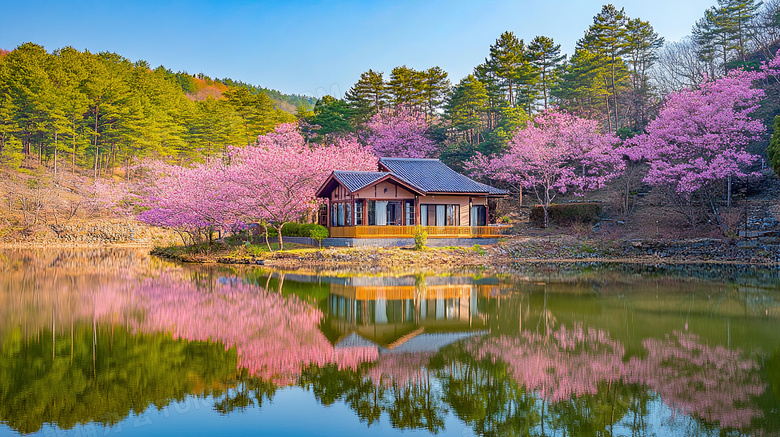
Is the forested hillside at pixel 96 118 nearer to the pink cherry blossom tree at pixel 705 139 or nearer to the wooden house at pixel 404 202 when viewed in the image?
the wooden house at pixel 404 202

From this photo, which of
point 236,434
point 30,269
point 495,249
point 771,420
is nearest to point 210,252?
point 30,269

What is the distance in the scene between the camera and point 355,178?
34.4m

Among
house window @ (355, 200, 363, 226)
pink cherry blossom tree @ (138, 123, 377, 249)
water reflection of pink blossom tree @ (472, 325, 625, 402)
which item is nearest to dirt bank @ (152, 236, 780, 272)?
pink cherry blossom tree @ (138, 123, 377, 249)

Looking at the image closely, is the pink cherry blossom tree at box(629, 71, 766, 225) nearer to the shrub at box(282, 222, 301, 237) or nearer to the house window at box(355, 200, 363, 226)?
the house window at box(355, 200, 363, 226)

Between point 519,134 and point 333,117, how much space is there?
863 inches

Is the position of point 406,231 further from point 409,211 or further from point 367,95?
point 367,95

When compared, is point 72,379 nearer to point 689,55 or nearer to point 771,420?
point 771,420

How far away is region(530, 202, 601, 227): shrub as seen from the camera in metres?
37.5

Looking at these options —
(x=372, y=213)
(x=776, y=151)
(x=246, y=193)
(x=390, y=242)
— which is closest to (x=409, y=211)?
(x=372, y=213)

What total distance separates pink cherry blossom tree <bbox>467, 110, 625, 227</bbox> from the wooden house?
5.87 meters

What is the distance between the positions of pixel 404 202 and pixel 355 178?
3.53 metres

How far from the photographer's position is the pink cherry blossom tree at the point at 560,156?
40438mm

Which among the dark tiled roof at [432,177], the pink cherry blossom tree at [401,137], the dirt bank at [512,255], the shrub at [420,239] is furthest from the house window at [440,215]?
the pink cherry blossom tree at [401,137]

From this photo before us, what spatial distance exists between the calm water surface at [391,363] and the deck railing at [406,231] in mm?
14661
